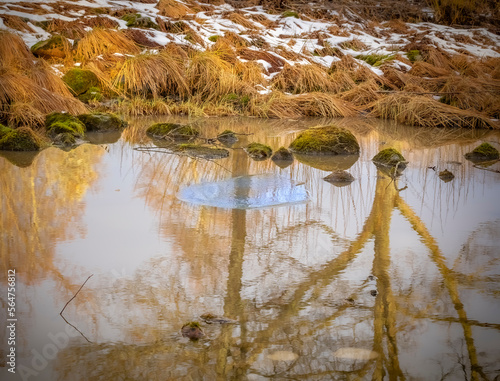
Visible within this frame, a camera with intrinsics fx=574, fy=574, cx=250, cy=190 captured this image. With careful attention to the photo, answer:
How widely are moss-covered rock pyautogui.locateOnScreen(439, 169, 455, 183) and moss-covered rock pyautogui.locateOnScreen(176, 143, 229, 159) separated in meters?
1.74

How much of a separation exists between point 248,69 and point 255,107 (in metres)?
0.99

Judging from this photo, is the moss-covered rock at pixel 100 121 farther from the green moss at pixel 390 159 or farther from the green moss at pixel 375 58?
the green moss at pixel 375 58

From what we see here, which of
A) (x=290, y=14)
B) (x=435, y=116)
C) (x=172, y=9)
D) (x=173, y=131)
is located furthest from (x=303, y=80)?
(x=290, y=14)

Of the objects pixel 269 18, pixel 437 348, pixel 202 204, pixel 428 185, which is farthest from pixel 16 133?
pixel 269 18

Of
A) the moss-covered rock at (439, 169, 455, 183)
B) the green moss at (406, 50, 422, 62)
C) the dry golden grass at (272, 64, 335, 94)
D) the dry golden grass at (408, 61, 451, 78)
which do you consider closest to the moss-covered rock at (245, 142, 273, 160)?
the moss-covered rock at (439, 169, 455, 183)

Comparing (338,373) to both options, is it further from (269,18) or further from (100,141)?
(269,18)

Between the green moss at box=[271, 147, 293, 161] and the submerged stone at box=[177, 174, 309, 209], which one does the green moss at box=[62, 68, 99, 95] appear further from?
the submerged stone at box=[177, 174, 309, 209]

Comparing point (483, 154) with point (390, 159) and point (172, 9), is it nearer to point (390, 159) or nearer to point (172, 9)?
point (390, 159)

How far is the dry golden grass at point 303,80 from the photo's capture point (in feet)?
27.6

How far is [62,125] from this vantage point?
5480 mm

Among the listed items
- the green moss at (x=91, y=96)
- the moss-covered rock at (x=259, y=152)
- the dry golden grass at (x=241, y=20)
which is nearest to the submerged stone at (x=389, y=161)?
the moss-covered rock at (x=259, y=152)

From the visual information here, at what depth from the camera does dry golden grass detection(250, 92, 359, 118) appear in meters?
7.70

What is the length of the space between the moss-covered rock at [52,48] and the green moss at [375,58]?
16.0 feet

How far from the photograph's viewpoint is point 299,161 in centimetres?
475
